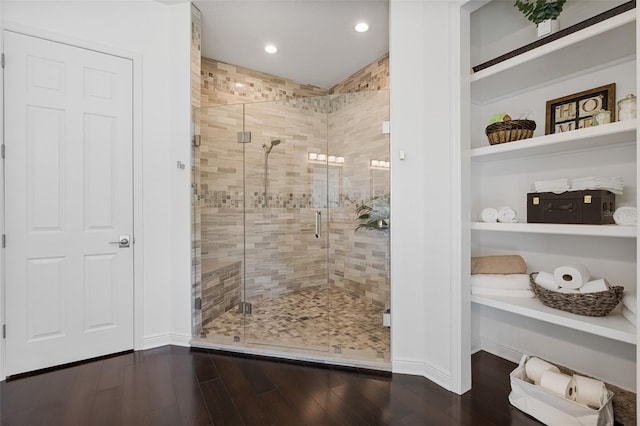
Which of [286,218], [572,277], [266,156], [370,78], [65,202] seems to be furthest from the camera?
[370,78]

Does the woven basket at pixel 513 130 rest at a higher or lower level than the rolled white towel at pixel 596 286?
higher

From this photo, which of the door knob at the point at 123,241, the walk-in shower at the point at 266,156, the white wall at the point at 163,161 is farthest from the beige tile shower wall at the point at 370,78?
the door knob at the point at 123,241

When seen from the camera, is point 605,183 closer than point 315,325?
Yes

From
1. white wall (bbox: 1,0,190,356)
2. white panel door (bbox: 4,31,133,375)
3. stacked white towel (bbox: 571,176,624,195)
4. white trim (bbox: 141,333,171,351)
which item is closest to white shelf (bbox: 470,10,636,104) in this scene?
stacked white towel (bbox: 571,176,624,195)

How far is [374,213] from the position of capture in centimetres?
232

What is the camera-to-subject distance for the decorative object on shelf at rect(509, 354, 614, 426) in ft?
4.72

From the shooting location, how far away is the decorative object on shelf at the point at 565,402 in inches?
56.7

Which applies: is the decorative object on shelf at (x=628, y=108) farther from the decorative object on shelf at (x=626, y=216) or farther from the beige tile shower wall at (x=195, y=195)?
the beige tile shower wall at (x=195, y=195)

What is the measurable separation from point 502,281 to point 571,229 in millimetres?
540

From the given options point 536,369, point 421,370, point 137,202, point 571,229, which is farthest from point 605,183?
point 137,202

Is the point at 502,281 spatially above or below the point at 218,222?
below

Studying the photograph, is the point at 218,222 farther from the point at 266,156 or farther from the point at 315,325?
the point at 315,325

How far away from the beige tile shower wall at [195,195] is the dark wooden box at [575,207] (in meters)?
2.45

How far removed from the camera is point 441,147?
1.93 metres
